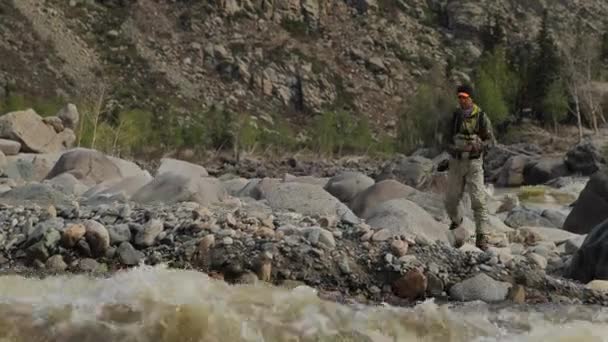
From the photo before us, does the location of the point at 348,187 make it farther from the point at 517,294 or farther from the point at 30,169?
the point at 30,169

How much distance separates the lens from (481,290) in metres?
7.30

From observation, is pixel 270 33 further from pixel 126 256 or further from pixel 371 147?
pixel 126 256

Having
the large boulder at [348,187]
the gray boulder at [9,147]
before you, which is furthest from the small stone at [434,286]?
the gray boulder at [9,147]

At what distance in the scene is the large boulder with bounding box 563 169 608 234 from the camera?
1327 cm

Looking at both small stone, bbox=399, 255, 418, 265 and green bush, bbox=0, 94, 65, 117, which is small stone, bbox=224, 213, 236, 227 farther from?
green bush, bbox=0, 94, 65, 117

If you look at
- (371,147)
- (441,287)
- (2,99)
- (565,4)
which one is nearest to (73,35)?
(2,99)

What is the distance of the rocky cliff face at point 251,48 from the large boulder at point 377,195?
6594 cm

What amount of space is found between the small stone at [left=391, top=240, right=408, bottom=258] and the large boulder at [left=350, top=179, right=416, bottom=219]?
4.01m

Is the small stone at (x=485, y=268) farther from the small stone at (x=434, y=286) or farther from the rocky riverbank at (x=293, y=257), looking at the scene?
the small stone at (x=434, y=286)

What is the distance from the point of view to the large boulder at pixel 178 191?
11.3 metres

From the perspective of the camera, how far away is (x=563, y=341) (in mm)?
5586

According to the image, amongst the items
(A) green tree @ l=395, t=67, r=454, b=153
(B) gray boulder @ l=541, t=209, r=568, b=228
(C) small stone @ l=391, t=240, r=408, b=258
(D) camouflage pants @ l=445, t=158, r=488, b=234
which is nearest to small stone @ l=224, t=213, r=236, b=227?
(C) small stone @ l=391, t=240, r=408, b=258

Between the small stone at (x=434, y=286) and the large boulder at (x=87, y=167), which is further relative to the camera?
the large boulder at (x=87, y=167)

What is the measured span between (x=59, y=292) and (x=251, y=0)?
100027 millimetres
